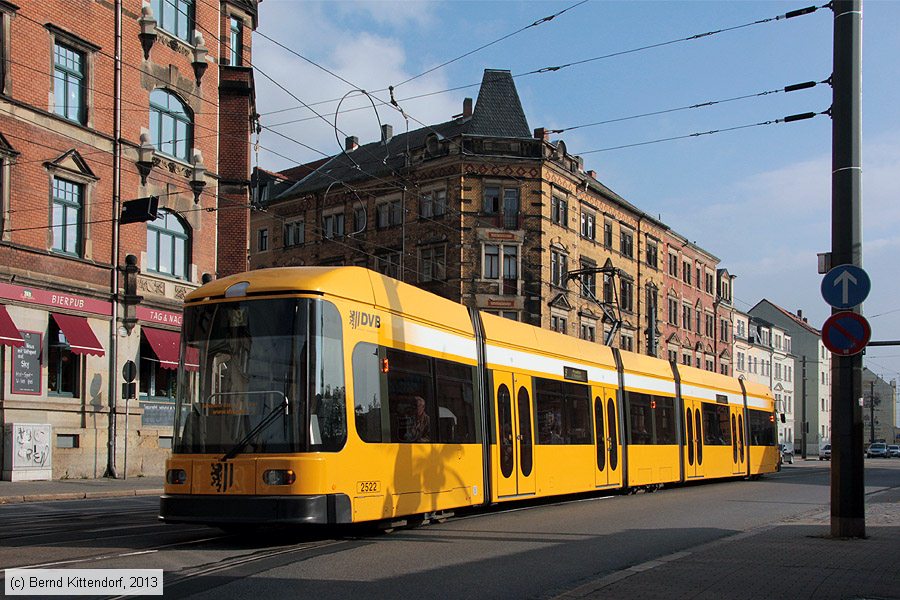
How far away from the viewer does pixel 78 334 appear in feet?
91.0

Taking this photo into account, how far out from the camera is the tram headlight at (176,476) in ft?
38.5

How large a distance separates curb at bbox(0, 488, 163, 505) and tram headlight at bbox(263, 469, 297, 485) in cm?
1144

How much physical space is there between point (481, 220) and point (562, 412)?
34.3m

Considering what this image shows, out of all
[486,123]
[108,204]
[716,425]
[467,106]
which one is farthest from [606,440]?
[467,106]

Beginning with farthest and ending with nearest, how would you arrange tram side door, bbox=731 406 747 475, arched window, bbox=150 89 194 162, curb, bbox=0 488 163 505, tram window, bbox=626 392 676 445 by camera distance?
arched window, bbox=150 89 194 162, tram side door, bbox=731 406 747 475, tram window, bbox=626 392 676 445, curb, bbox=0 488 163 505

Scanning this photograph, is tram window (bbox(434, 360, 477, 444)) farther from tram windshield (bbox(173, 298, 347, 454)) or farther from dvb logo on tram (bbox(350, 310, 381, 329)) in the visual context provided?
tram windshield (bbox(173, 298, 347, 454))

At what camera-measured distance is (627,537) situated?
13.5m

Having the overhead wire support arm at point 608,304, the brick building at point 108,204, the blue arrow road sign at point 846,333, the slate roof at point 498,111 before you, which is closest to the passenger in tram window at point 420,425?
the blue arrow road sign at point 846,333

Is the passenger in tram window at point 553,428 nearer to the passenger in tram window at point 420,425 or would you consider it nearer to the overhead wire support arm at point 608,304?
the passenger in tram window at point 420,425

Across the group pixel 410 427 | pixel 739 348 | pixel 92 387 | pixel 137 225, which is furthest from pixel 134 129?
pixel 739 348

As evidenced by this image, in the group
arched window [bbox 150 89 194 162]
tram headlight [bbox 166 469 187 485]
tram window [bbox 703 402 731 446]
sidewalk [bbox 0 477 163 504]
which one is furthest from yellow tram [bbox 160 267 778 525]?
arched window [bbox 150 89 194 162]

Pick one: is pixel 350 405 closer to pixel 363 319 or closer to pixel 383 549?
pixel 363 319

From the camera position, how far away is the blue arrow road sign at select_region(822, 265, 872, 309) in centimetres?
1257

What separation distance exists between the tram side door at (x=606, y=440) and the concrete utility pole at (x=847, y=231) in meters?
7.80
